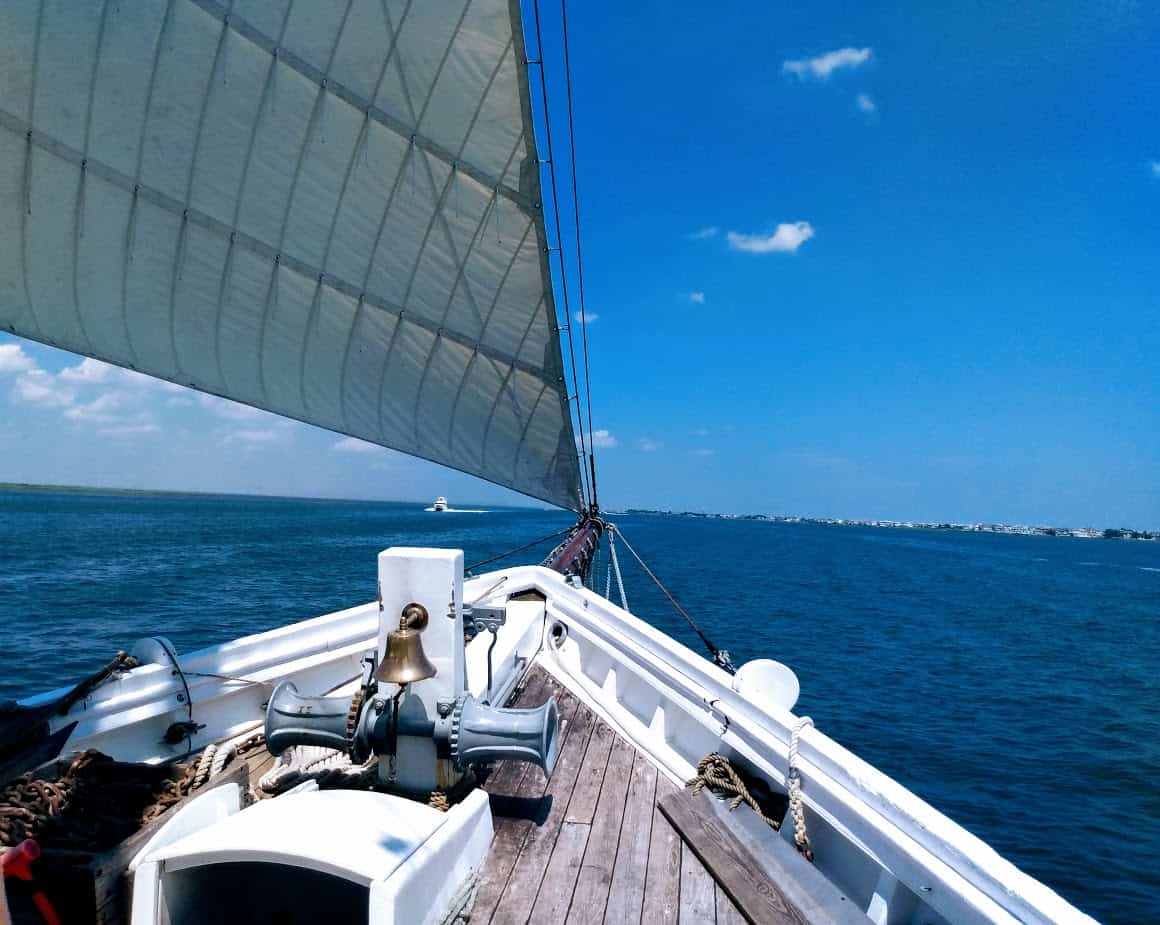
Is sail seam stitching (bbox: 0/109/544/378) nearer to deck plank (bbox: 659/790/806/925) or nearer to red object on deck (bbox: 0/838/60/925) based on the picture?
red object on deck (bbox: 0/838/60/925)

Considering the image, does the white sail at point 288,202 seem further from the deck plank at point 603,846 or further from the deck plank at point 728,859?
the deck plank at point 728,859

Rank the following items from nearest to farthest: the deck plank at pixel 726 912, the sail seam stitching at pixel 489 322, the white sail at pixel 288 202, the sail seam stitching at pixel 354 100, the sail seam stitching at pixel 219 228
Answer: the deck plank at pixel 726 912
the sail seam stitching at pixel 219 228
the white sail at pixel 288 202
the sail seam stitching at pixel 354 100
the sail seam stitching at pixel 489 322

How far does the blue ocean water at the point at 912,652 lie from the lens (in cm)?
1256

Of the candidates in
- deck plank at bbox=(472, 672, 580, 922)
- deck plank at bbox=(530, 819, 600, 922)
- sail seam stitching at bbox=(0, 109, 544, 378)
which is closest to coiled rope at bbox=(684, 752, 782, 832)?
deck plank at bbox=(530, 819, 600, 922)

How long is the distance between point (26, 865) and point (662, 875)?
8.51 feet

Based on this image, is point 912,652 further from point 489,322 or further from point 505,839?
point 505,839

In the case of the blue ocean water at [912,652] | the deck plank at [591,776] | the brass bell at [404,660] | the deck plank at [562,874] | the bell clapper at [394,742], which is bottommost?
the blue ocean water at [912,652]

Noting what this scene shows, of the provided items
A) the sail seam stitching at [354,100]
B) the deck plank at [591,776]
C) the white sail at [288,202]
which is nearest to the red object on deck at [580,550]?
the white sail at [288,202]

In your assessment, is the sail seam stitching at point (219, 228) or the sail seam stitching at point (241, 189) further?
the sail seam stitching at point (241, 189)

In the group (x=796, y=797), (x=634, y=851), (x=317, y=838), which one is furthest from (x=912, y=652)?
(x=317, y=838)

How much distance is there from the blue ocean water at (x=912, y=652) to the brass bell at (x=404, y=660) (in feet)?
39.0

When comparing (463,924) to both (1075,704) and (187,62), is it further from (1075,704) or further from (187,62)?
(1075,704)

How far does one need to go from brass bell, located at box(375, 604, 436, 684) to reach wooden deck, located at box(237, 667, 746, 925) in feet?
3.35

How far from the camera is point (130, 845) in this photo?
2547 mm
